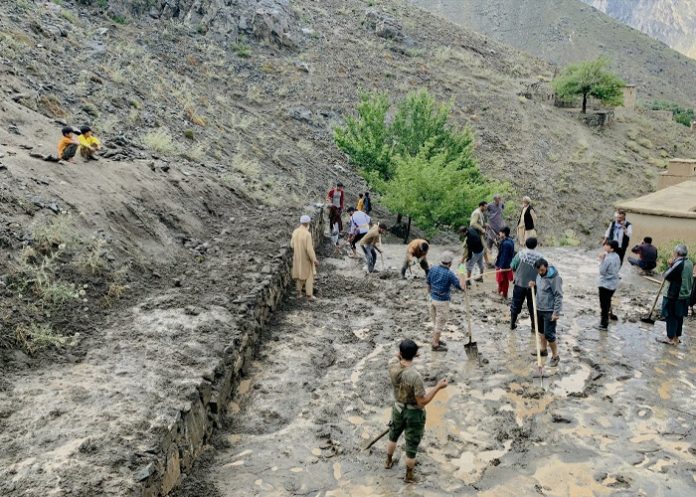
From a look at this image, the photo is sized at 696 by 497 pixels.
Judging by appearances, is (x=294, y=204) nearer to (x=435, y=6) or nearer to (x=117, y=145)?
(x=117, y=145)

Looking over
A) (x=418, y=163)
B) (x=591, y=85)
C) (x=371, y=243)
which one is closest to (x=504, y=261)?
(x=371, y=243)

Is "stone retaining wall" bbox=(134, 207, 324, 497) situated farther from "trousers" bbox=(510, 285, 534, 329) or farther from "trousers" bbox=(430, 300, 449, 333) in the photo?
"trousers" bbox=(510, 285, 534, 329)

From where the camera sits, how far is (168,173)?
43.1 ft

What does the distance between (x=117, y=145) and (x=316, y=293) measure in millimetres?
5747

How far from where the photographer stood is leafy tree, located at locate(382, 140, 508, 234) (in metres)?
17.8

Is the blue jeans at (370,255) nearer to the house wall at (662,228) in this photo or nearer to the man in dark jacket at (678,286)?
the man in dark jacket at (678,286)

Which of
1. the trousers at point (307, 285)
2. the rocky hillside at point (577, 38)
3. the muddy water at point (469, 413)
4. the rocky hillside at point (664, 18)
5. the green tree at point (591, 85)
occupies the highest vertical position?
the rocky hillside at point (664, 18)

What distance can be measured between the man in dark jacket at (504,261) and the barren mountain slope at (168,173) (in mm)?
4239

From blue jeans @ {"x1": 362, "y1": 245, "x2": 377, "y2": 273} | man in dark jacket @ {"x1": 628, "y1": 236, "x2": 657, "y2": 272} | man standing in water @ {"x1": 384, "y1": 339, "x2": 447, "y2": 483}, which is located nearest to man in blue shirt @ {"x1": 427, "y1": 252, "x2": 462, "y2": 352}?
man standing in water @ {"x1": 384, "y1": 339, "x2": 447, "y2": 483}

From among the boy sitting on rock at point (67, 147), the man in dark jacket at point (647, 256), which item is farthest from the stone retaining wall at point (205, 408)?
the man in dark jacket at point (647, 256)

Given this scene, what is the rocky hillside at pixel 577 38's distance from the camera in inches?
3049

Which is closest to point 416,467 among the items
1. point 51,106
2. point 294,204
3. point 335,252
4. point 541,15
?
point 335,252

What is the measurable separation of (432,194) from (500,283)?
6.70 metres

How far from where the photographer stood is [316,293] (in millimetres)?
11695
